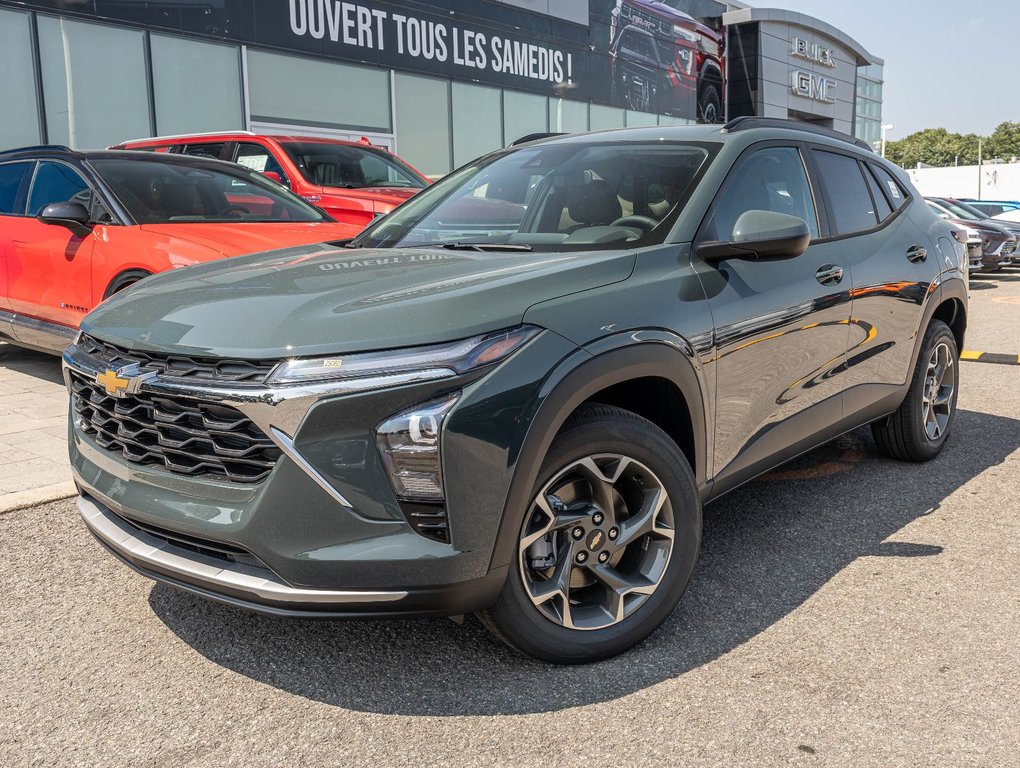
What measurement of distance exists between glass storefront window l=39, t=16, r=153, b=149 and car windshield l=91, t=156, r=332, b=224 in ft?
25.3

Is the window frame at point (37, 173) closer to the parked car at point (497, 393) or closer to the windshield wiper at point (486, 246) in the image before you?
the parked car at point (497, 393)

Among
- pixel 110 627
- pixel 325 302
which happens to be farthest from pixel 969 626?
pixel 110 627

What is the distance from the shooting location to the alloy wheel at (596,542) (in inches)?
106

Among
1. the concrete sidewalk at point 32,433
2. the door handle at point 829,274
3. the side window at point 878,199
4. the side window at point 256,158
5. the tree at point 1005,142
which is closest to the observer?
the door handle at point 829,274

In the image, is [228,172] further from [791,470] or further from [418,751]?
[418,751]

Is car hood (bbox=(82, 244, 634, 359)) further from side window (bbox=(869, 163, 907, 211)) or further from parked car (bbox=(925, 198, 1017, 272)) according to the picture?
parked car (bbox=(925, 198, 1017, 272))

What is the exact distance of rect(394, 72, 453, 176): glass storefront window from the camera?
1847cm

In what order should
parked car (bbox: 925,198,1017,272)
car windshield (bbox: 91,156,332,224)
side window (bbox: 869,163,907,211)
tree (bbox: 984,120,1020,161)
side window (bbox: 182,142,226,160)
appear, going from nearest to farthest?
side window (bbox: 869,163,907,211)
car windshield (bbox: 91,156,332,224)
side window (bbox: 182,142,226,160)
parked car (bbox: 925,198,1017,272)
tree (bbox: 984,120,1020,161)

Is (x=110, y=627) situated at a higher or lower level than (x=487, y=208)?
lower

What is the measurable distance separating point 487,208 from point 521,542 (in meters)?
1.68

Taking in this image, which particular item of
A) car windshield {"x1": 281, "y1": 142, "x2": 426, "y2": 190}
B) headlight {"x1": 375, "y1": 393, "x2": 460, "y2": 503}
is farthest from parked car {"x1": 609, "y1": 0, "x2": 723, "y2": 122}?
headlight {"x1": 375, "y1": 393, "x2": 460, "y2": 503}

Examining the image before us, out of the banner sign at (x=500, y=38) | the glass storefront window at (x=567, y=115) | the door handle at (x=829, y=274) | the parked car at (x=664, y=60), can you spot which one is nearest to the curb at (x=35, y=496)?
the door handle at (x=829, y=274)

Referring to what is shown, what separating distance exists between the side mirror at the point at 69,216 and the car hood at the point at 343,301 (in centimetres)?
307

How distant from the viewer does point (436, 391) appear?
2363 mm
